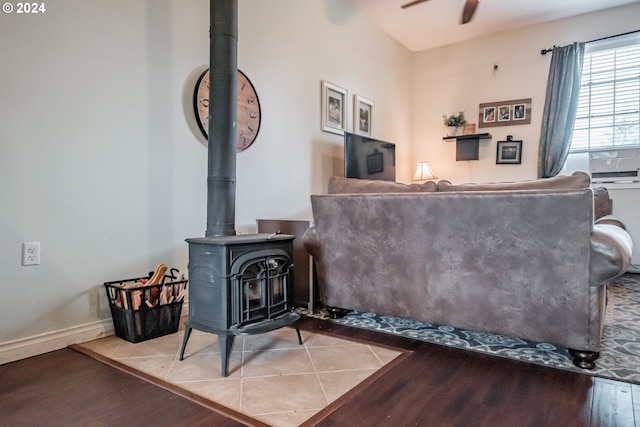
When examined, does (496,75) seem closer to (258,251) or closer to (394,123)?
(394,123)

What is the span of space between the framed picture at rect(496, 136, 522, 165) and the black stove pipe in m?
4.31

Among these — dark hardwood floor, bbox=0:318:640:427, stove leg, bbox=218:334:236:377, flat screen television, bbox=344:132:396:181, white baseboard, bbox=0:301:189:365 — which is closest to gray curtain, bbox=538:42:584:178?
flat screen television, bbox=344:132:396:181

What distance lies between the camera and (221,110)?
2.24 meters

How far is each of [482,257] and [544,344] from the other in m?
0.68

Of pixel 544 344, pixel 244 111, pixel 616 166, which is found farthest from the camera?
pixel 616 166

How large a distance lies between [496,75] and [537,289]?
4.42 metres

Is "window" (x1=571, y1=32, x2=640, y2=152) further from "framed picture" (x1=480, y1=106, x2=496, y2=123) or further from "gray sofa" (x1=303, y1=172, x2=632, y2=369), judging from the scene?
"gray sofa" (x1=303, y1=172, x2=632, y2=369)

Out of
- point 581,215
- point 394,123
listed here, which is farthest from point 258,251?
point 394,123

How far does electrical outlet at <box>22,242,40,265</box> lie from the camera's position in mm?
2002

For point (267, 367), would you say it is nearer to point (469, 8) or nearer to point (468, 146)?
point (469, 8)

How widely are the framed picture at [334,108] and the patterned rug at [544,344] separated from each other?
7.14 ft

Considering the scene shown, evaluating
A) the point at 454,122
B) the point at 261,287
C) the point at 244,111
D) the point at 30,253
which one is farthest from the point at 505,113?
the point at 30,253

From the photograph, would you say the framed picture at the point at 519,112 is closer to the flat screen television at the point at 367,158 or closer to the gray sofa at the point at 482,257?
the flat screen television at the point at 367,158

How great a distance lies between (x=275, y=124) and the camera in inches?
138
